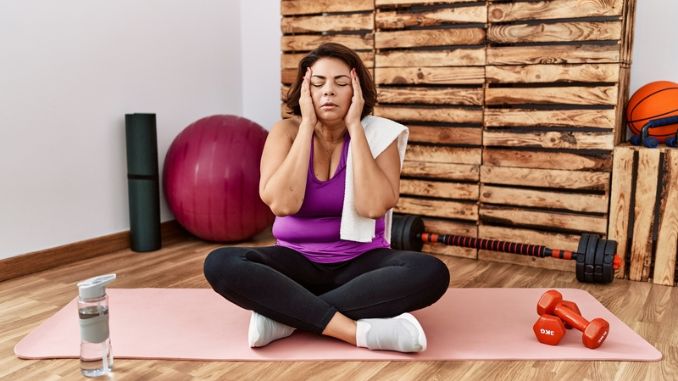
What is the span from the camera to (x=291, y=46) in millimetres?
3787

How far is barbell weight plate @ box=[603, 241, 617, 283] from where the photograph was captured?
9.03ft

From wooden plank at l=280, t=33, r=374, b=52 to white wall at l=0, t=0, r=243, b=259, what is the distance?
504mm

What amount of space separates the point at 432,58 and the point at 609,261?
1.31 meters

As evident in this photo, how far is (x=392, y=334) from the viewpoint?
195 cm

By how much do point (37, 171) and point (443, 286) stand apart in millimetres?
1980

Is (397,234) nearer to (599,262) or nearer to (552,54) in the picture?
(599,262)

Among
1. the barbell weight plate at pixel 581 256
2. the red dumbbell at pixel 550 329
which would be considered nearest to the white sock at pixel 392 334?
the red dumbbell at pixel 550 329

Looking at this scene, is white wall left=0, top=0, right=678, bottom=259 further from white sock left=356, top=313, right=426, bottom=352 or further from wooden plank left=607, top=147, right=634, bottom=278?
white sock left=356, top=313, right=426, bottom=352

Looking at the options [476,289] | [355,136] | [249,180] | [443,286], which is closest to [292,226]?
[355,136]

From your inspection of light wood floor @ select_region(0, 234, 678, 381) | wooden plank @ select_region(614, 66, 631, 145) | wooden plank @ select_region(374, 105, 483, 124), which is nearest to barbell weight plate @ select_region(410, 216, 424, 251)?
light wood floor @ select_region(0, 234, 678, 381)

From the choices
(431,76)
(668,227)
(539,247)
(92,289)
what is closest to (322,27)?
(431,76)

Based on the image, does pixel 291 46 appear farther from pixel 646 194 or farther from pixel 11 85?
pixel 646 194

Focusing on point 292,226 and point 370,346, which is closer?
point 370,346

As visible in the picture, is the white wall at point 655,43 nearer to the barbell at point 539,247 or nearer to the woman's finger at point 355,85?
the barbell at point 539,247
